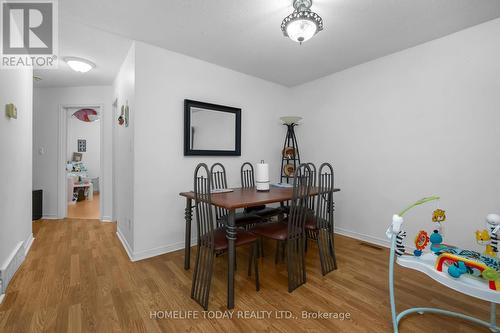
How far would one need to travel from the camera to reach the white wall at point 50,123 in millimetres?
3902

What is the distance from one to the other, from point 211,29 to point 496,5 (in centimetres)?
249

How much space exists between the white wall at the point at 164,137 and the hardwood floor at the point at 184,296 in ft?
1.03

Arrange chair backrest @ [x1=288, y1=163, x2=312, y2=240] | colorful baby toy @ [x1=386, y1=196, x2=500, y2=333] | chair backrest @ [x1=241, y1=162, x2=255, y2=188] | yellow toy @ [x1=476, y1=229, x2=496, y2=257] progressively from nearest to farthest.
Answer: colorful baby toy @ [x1=386, y1=196, x2=500, y2=333] < yellow toy @ [x1=476, y1=229, x2=496, y2=257] < chair backrest @ [x1=288, y1=163, x2=312, y2=240] < chair backrest @ [x1=241, y1=162, x2=255, y2=188]

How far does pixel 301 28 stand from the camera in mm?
1767

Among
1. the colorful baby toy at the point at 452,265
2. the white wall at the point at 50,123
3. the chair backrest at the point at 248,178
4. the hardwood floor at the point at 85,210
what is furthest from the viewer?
the hardwood floor at the point at 85,210

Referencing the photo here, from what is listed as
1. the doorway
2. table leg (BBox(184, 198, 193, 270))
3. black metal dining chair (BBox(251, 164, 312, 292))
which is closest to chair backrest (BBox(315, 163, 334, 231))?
black metal dining chair (BBox(251, 164, 312, 292))

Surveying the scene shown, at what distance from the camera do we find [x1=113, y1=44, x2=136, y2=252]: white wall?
2471 millimetres

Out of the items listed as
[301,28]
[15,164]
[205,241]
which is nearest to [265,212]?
[205,241]

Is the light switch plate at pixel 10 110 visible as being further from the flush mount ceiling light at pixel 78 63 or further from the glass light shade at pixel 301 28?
the glass light shade at pixel 301 28

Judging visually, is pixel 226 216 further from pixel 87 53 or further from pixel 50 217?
pixel 50 217

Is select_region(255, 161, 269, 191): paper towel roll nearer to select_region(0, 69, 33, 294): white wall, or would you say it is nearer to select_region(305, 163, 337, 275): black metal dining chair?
select_region(305, 163, 337, 275): black metal dining chair

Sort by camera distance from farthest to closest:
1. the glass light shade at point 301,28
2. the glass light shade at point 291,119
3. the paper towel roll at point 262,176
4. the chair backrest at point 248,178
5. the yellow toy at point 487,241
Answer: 1. the glass light shade at point 291,119
2. the chair backrest at point 248,178
3. the paper towel roll at point 262,176
4. the glass light shade at point 301,28
5. the yellow toy at point 487,241

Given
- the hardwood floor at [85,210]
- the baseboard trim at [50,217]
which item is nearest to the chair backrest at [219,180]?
the hardwood floor at [85,210]

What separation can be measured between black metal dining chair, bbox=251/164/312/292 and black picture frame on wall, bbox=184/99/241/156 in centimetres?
134
